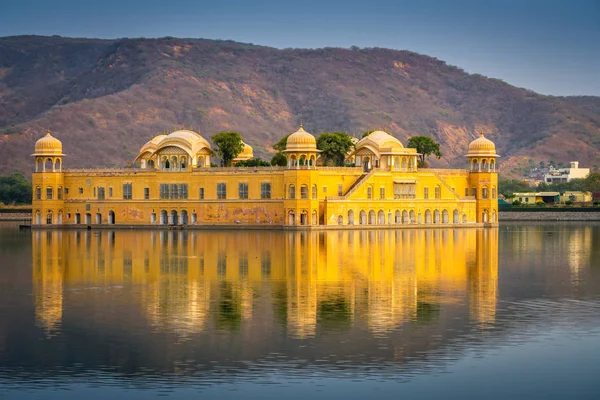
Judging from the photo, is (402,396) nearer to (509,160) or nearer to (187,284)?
(187,284)

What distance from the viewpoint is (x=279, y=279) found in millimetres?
34188

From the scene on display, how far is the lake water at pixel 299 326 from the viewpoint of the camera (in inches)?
753

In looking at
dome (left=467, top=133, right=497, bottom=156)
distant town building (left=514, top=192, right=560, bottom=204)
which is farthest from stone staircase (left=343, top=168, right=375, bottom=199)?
distant town building (left=514, top=192, right=560, bottom=204)

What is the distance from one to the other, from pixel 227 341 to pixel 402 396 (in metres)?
5.17

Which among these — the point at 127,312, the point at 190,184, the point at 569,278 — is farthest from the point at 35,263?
the point at 190,184

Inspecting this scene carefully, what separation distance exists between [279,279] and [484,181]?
147ft

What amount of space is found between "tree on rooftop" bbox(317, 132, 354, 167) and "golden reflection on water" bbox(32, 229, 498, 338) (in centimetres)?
2268

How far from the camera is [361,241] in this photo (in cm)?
5494

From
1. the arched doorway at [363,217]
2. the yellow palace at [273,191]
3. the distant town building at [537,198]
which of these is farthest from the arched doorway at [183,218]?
the distant town building at [537,198]

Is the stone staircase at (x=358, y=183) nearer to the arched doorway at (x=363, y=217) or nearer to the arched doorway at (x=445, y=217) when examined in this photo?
the arched doorway at (x=363, y=217)

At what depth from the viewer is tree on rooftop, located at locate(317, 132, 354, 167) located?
262ft

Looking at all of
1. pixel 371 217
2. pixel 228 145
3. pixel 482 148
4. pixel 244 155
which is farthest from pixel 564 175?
pixel 371 217

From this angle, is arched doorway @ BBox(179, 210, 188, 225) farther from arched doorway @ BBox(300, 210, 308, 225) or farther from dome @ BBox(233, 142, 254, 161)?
dome @ BBox(233, 142, 254, 161)

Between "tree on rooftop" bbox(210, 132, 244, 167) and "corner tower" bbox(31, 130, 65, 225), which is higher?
"tree on rooftop" bbox(210, 132, 244, 167)
